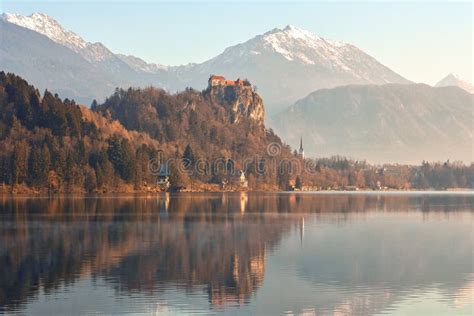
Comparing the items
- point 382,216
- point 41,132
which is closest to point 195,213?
point 382,216

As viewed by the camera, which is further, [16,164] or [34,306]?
[16,164]

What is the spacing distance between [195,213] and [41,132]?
90.3 m

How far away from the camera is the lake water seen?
45.5 m

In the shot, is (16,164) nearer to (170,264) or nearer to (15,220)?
(15,220)

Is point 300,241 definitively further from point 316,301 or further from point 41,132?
point 41,132

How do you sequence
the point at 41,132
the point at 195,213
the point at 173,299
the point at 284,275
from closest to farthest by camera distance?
1. the point at 173,299
2. the point at 284,275
3. the point at 195,213
4. the point at 41,132

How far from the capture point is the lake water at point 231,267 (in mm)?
45531

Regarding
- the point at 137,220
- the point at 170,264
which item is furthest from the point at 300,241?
the point at 137,220

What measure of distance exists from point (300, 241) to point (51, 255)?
23879 millimetres

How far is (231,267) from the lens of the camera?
59250 mm

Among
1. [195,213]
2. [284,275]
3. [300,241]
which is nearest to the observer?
[284,275]

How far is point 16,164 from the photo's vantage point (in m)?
177

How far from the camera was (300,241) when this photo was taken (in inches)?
3061

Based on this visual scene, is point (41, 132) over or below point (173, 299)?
over
